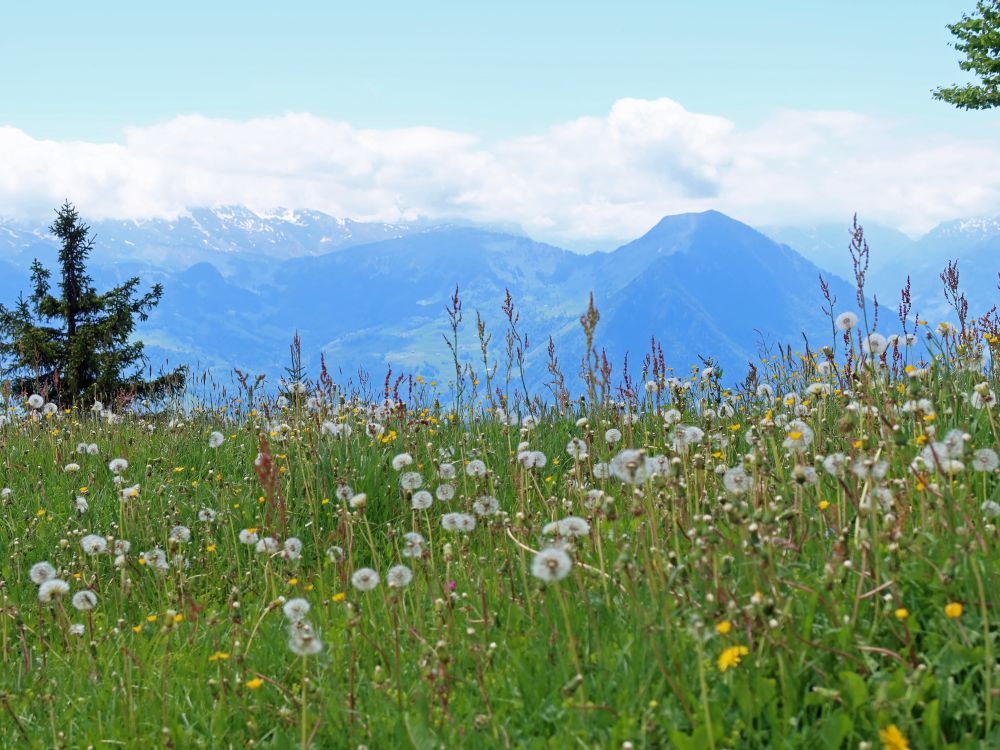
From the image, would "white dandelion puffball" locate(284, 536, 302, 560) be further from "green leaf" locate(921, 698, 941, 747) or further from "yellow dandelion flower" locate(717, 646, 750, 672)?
"green leaf" locate(921, 698, 941, 747)

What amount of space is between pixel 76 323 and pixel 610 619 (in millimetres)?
32732

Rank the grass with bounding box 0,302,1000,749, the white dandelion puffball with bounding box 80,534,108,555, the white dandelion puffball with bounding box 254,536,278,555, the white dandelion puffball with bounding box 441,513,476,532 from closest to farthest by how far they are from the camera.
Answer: the grass with bounding box 0,302,1000,749 → the white dandelion puffball with bounding box 441,513,476,532 → the white dandelion puffball with bounding box 254,536,278,555 → the white dandelion puffball with bounding box 80,534,108,555

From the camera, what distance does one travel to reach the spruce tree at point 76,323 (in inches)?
1126

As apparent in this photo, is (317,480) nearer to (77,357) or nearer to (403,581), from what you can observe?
(403,581)

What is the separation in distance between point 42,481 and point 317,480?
2.14 m

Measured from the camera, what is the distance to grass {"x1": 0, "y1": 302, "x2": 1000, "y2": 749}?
228cm

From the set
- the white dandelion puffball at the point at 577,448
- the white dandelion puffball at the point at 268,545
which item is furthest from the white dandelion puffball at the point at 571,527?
the white dandelion puffball at the point at 268,545

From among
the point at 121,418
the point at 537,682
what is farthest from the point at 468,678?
the point at 121,418

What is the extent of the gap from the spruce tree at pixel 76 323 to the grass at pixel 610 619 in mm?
24821

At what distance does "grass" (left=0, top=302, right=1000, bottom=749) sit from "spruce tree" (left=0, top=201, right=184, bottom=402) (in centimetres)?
2482

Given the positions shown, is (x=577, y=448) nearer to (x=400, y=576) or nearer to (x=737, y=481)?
(x=737, y=481)

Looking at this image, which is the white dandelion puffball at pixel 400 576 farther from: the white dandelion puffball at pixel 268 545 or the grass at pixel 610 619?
the white dandelion puffball at pixel 268 545

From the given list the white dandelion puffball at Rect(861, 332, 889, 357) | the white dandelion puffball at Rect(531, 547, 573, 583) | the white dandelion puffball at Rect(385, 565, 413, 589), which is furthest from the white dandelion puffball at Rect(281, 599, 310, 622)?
the white dandelion puffball at Rect(861, 332, 889, 357)

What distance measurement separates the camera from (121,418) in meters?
8.14
